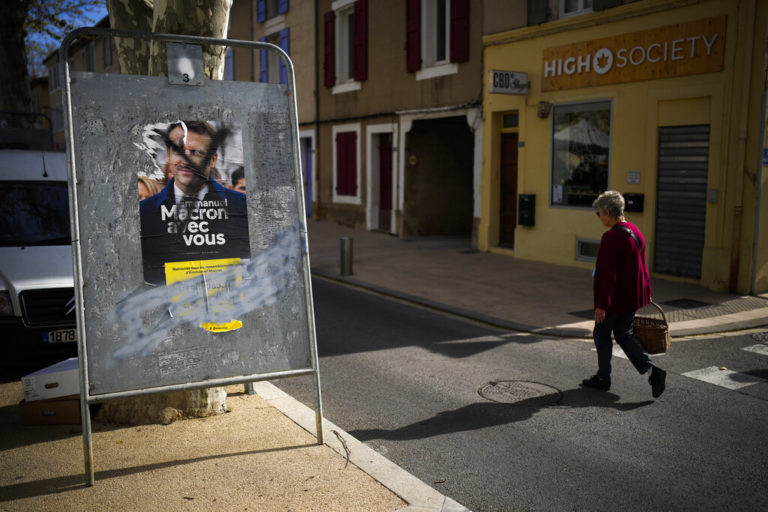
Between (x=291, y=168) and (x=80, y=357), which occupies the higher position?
(x=291, y=168)

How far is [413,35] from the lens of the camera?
1805cm

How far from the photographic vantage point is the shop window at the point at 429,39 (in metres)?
17.1

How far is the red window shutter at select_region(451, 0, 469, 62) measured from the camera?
16.2 m

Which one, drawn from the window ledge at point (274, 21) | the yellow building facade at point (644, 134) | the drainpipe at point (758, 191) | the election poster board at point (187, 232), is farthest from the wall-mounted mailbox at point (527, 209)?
the window ledge at point (274, 21)

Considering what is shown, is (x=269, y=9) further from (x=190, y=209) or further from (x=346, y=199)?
(x=190, y=209)

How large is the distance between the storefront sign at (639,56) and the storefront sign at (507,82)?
1.36ft

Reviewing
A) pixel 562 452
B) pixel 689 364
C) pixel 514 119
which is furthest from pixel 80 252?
pixel 514 119

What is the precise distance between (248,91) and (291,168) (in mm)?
581

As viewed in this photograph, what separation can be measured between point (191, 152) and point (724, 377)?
219 inches

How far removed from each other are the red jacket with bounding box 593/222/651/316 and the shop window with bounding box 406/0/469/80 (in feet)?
38.0

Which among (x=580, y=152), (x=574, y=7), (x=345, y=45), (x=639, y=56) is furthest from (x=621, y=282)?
(x=345, y=45)

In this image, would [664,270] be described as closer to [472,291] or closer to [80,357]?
[472,291]

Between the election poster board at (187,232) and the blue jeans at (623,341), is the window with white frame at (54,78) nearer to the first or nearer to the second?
the election poster board at (187,232)

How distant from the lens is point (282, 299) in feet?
15.4
